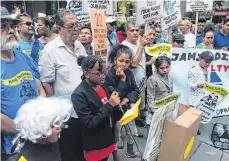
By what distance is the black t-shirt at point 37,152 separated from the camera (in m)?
1.66

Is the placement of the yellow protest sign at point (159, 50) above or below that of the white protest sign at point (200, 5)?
below

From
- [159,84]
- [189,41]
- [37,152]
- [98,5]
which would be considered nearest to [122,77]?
[159,84]

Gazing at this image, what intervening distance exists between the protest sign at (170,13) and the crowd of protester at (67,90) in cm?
134

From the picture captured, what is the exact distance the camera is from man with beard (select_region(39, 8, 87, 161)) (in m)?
2.73

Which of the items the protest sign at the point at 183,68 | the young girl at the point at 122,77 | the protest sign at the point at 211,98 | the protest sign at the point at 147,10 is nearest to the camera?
the young girl at the point at 122,77

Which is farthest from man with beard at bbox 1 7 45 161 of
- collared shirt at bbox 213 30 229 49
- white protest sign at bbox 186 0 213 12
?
white protest sign at bbox 186 0 213 12

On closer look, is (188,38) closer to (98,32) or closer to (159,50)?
(159,50)

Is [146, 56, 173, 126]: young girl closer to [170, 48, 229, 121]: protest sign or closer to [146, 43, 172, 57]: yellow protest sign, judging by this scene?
[146, 43, 172, 57]: yellow protest sign

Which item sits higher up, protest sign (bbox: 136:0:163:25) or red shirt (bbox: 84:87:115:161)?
protest sign (bbox: 136:0:163:25)

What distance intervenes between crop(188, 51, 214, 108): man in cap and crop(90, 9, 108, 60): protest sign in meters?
1.61

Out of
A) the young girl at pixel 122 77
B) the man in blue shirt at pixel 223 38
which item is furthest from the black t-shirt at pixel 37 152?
the man in blue shirt at pixel 223 38

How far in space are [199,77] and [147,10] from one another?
1.38 metres

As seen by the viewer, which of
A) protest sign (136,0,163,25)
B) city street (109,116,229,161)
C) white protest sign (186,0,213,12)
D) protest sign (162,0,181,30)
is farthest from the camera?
white protest sign (186,0,213,12)

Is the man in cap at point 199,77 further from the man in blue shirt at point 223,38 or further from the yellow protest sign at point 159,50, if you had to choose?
the man in blue shirt at point 223,38
